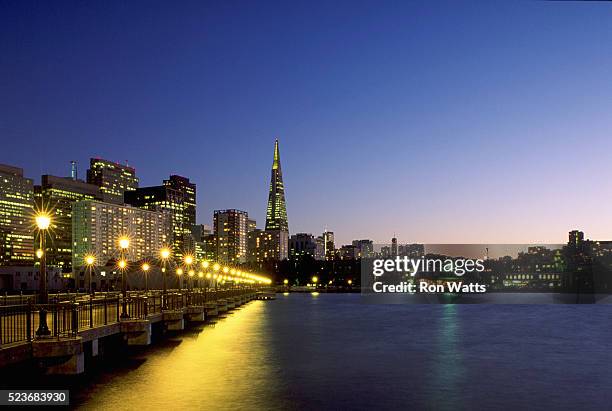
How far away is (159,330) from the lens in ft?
203

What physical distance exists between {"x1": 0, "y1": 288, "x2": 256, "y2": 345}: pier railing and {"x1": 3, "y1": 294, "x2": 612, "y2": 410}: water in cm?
286

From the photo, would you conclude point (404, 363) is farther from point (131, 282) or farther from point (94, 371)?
point (131, 282)

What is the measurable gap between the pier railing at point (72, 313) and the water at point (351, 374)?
2.86 m

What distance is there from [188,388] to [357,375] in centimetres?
1147

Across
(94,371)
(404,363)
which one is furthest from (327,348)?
(94,371)

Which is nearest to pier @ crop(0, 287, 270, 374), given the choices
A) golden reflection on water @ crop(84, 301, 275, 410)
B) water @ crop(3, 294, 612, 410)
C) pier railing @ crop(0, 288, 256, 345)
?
pier railing @ crop(0, 288, 256, 345)

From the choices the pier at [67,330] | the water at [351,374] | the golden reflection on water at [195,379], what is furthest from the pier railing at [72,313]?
the golden reflection on water at [195,379]

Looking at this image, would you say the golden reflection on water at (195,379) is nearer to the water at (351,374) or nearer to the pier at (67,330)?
the water at (351,374)

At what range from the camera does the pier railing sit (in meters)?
26.9

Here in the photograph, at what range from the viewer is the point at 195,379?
36.3 metres

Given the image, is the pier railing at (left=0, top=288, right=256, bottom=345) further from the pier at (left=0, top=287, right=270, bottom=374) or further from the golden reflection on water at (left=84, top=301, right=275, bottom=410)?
the golden reflection on water at (left=84, top=301, right=275, bottom=410)

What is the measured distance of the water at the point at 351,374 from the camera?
31.2m

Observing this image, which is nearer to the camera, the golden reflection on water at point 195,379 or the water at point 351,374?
the golden reflection on water at point 195,379

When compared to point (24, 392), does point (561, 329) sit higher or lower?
lower
